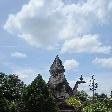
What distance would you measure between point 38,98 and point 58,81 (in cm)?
1742

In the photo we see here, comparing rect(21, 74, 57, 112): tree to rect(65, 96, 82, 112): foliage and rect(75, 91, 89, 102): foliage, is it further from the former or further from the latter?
rect(75, 91, 89, 102): foliage

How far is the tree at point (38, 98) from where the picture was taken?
5169 cm

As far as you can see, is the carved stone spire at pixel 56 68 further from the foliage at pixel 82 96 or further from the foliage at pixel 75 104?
the foliage at pixel 82 96

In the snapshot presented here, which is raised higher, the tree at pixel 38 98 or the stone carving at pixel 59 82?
the stone carving at pixel 59 82

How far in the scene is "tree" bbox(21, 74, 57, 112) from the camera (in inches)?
2035

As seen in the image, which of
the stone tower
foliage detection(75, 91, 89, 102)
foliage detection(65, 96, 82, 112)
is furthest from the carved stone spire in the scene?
foliage detection(75, 91, 89, 102)

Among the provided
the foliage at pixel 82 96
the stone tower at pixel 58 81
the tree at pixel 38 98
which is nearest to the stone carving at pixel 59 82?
the stone tower at pixel 58 81

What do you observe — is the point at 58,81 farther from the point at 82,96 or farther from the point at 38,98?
the point at 82,96

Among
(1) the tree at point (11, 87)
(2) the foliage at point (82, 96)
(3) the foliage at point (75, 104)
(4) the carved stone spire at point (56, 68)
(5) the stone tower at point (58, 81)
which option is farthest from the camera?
(2) the foliage at point (82, 96)

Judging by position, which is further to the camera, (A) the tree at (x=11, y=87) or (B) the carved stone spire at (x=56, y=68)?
(A) the tree at (x=11, y=87)

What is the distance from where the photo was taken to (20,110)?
55594mm

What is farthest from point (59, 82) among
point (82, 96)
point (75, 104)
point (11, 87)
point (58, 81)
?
point (82, 96)

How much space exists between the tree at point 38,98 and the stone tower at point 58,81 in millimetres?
15551

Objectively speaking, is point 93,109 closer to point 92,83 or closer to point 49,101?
point 49,101
